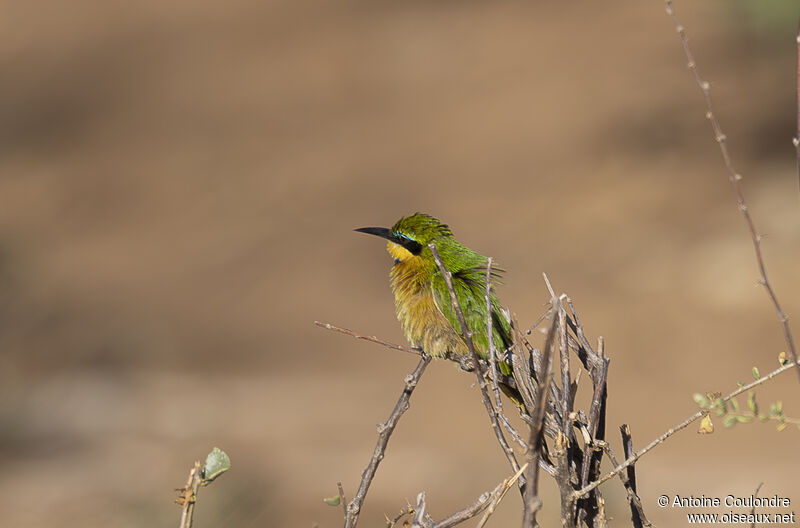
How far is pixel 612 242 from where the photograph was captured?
9969 mm

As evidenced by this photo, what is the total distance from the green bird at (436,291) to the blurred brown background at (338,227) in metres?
1.42

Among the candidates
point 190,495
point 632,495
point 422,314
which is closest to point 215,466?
point 190,495

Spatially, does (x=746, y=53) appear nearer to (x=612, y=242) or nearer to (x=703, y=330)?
(x=612, y=242)

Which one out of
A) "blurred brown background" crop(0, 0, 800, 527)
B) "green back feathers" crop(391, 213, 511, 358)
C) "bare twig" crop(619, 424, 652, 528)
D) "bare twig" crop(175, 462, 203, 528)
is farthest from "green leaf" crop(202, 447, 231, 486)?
"blurred brown background" crop(0, 0, 800, 527)

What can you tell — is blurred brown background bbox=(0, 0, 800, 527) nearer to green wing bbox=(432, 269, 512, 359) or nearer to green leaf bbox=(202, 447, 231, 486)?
green wing bbox=(432, 269, 512, 359)

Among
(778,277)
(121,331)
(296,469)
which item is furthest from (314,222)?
(778,277)

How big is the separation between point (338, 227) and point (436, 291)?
7.83 meters

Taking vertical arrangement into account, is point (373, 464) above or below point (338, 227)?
below

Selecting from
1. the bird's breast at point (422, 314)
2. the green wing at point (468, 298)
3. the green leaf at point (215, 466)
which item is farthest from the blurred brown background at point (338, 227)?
the green leaf at point (215, 466)

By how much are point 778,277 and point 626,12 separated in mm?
5270

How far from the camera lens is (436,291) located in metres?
3.07

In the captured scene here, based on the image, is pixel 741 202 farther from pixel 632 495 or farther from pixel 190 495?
pixel 190 495

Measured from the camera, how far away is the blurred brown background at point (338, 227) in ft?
23.6

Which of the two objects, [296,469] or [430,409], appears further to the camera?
[430,409]
